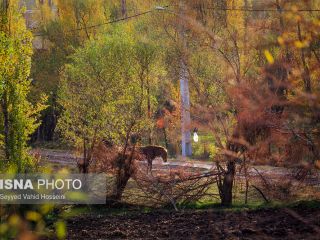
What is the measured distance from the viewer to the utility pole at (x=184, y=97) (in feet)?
53.6

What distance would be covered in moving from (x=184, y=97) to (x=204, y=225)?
12.1m

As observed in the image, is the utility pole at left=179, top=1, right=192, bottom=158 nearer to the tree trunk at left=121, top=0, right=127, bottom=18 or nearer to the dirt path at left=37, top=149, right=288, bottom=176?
the dirt path at left=37, top=149, right=288, bottom=176

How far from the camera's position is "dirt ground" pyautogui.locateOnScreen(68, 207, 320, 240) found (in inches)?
341

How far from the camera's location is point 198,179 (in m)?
13.9

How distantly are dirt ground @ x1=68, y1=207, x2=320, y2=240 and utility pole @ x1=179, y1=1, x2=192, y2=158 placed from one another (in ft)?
12.0

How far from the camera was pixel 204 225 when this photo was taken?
9.88 metres

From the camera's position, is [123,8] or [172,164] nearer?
[172,164]

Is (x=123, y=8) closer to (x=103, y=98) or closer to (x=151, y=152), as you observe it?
(x=151, y=152)

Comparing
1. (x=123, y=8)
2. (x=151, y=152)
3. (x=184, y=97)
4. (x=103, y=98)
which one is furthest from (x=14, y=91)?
(x=123, y=8)

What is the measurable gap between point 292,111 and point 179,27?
12012 millimetres

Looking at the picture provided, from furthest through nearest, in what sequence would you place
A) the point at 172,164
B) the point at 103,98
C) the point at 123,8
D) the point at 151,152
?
1. the point at 123,8
2. the point at 172,164
3. the point at 151,152
4. the point at 103,98

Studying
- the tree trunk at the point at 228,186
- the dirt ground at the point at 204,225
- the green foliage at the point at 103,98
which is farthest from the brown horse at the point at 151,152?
the dirt ground at the point at 204,225

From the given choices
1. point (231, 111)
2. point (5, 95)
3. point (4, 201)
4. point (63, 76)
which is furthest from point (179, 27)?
point (4, 201)

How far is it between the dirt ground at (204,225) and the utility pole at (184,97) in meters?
3.65
